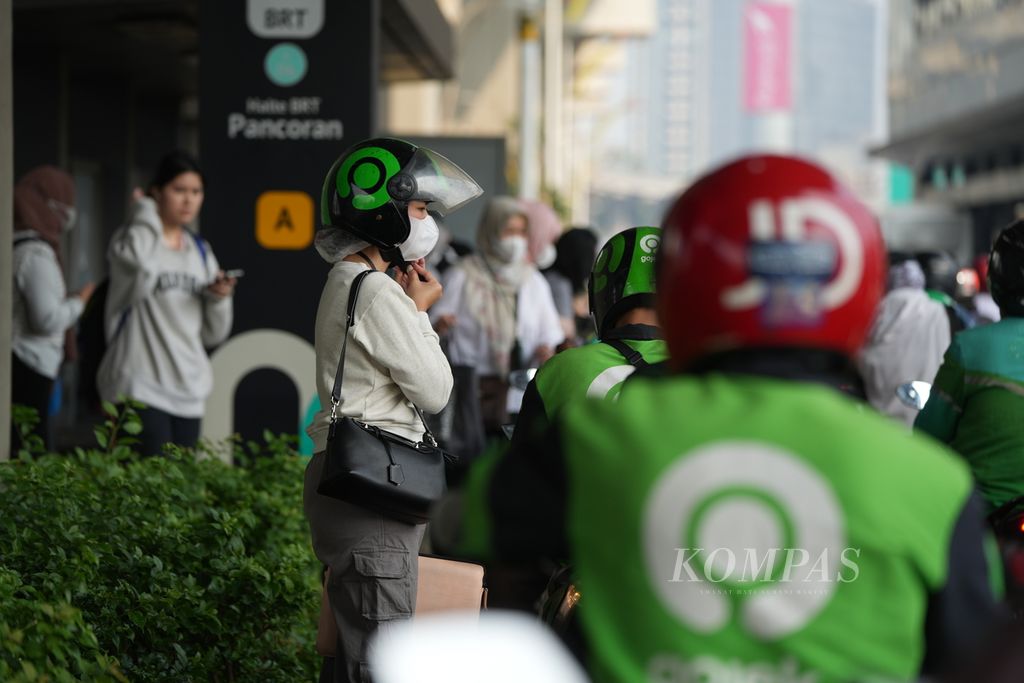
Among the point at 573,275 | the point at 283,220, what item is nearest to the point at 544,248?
the point at 573,275

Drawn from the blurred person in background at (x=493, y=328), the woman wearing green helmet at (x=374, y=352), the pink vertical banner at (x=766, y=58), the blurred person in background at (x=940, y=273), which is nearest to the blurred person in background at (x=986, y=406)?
the woman wearing green helmet at (x=374, y=352)

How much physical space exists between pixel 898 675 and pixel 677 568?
1.04ft

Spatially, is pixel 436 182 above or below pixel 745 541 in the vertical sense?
above

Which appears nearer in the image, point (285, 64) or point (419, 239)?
point (419, 239)

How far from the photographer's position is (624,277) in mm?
3906

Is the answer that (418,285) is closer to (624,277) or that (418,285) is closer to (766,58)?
(624,277)

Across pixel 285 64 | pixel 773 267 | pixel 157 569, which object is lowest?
pixel 157 569

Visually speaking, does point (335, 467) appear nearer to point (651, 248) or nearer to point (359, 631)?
point (359, 631)

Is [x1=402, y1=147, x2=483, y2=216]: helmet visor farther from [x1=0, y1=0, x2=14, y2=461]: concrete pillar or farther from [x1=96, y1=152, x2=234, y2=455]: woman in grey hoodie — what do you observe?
[x1=96, y1=152, x2=234, y2=455]: woman in grey hoodie

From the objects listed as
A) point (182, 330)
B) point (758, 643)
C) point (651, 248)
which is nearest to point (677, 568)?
point (758, 643)

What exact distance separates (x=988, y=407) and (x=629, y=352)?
1.19 metres

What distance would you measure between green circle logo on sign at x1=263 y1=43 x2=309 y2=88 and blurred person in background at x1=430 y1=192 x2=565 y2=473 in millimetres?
1402

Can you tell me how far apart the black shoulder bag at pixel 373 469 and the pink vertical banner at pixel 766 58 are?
10254cm

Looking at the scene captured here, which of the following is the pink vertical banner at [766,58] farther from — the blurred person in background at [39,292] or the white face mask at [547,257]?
the blurred person in background at [39,292]
